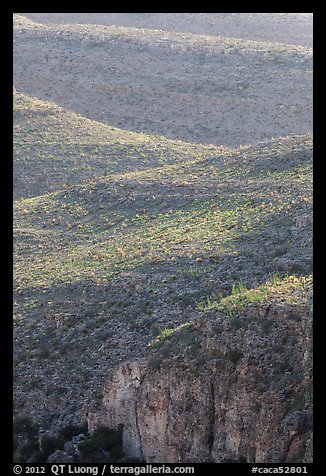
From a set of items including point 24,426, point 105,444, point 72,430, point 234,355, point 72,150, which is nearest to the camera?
A: point 234,355


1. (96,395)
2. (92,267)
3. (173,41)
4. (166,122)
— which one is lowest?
(96,395)

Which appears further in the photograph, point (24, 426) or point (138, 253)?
point (138, 253)

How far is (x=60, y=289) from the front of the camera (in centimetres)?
2252

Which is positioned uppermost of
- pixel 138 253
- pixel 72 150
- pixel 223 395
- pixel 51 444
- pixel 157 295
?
pixel 72 150

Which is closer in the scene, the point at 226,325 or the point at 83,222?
the point at 226,325

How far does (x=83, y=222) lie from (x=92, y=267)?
5.12 metres

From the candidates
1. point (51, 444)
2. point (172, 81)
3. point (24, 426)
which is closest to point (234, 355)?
point (51, 444)

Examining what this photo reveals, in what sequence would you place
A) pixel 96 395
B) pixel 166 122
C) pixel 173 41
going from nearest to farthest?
pixel 96 395 → pixel 166 122 → pixel 173 41

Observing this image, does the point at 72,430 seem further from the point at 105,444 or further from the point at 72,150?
the point at 72,150

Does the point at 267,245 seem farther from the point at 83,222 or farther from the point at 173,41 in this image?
the point at 173,41

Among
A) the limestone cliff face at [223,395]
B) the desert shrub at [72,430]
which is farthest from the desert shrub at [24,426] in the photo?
the limestone cliff face at [223,395]

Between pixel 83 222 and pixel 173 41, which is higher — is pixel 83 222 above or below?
below

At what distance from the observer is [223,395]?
49.3 ft
